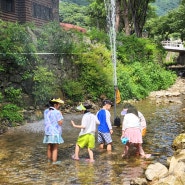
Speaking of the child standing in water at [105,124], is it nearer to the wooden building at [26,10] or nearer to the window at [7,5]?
the wooden building at [26,10]

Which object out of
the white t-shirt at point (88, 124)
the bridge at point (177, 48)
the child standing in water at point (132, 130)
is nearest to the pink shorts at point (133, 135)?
the child standing in water at point (132, 130)

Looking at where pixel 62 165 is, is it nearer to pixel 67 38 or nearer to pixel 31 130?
pixel 31 130

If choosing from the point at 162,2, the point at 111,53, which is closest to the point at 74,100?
the point at 111,53

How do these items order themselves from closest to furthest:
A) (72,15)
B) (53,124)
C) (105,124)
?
(53,124) < (105,124) < (72,15)

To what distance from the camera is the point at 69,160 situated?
9883 mm

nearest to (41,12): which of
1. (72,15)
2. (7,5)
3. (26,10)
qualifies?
(26,10)

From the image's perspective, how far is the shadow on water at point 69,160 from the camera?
8375mm

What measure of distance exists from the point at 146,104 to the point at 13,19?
14.3 meters

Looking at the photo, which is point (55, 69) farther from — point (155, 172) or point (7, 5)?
point (155, 172)

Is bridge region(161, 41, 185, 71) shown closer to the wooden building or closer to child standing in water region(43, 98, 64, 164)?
the wooden building

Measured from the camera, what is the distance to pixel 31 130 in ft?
47.3

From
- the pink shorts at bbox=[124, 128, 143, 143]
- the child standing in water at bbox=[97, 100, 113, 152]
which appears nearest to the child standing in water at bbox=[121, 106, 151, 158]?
the pink shorts at bbox=[124, 128, 143, 143]

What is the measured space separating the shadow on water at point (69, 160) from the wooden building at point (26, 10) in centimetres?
1724

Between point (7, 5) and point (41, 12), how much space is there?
15.5 ft
